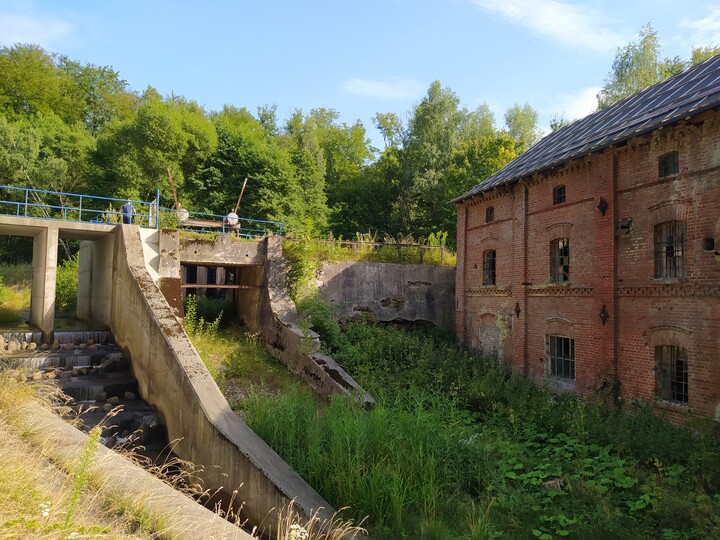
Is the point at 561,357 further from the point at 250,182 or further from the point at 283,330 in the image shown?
the point at 250,182

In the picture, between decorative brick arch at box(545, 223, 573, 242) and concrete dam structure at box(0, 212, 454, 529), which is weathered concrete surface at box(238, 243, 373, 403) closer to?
concrete dam structure at box(0, 212, 454, 529)

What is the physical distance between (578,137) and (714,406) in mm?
8774

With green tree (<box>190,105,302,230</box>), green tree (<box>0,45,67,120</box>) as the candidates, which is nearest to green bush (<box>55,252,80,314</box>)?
green tree (<box>190,105,302,230</box>)

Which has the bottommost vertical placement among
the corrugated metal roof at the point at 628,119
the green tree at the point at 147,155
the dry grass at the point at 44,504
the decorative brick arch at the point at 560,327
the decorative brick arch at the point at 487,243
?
the dry grass at the point at 44,504

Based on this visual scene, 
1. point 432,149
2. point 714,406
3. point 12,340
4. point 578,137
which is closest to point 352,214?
point 432,149

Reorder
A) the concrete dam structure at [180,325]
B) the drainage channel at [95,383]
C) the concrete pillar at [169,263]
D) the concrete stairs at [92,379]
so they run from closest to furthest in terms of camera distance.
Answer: the concrete dam structure at [180,325]
the drainage channel at [95,383]
the concrete stairs at [92,379]
the concrete pillar at [169,263]

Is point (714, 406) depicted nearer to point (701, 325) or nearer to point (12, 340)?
point (701, 325)

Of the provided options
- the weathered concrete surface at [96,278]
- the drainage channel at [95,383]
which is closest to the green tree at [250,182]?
the weathered concrete surface at [96,278]

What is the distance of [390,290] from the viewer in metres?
18.8

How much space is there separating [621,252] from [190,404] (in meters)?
10.7

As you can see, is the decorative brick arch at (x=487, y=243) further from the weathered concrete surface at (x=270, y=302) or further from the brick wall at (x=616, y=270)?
the weathered concrete surface at (x=270, y=302)

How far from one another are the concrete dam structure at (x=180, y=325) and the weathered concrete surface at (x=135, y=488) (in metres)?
1.73

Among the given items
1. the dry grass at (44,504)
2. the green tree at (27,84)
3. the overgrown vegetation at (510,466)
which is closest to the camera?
the dry grass at (44,504)

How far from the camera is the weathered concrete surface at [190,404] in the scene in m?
7.26
